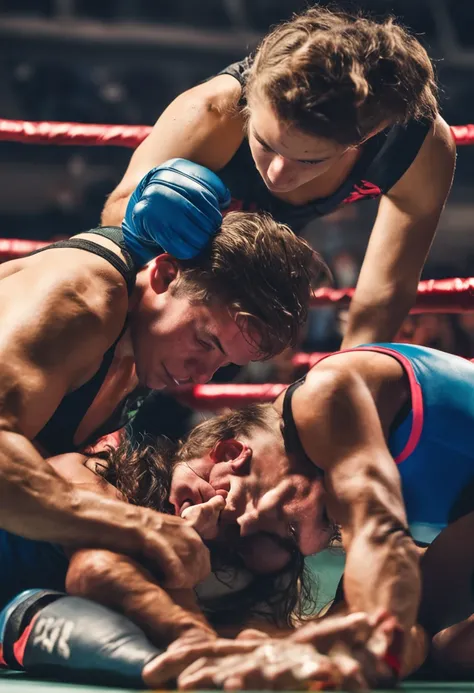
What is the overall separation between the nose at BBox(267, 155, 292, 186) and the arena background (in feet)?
17.6

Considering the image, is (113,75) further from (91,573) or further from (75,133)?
(91,573)

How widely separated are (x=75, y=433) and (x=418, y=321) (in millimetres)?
1589

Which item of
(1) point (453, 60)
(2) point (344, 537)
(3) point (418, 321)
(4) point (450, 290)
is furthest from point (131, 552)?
(1) point (453, 60)

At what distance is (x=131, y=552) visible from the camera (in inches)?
56.2

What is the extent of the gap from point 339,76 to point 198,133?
42cm

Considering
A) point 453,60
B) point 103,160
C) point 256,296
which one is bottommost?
point 103,160

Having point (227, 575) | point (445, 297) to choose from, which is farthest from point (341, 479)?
point (445, 297)

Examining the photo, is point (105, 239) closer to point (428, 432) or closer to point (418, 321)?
point (428, 432)

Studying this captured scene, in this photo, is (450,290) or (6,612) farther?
(450,290)

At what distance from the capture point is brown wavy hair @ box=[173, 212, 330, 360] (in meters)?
1.66

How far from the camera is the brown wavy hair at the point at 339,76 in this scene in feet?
5.09

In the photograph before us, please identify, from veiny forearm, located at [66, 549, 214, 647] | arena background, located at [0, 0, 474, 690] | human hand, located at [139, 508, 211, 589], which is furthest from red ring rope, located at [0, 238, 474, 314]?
A: arena background, located at [0, 0, 474, 690]

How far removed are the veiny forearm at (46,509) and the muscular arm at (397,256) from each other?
2.75 feet

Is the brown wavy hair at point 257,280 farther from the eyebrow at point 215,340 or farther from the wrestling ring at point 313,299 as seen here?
the wrestling ring at point 313,299
